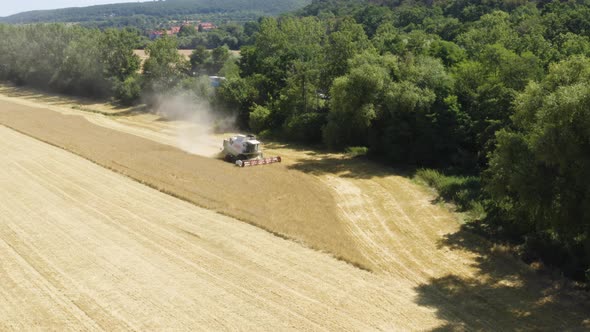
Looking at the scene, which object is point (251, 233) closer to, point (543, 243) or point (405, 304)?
point (405, 304)

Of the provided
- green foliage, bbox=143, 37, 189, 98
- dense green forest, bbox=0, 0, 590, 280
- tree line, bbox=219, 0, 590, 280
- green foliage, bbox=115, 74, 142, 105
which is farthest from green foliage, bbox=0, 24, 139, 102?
tree line, bbox=219, 0, 590, 280

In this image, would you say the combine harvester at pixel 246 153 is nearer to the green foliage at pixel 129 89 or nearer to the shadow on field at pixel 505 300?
the shadow on field at pixel 505 300

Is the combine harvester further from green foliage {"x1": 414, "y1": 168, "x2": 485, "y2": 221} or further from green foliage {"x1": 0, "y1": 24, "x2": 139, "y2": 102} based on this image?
green foliage {"x1": 0, "y1": 24, "x2": 139, "y2": 102}

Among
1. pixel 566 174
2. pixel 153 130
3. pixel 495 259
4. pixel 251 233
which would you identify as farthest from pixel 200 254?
pixel 153 130

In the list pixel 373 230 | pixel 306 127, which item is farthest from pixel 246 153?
pixel 373 230

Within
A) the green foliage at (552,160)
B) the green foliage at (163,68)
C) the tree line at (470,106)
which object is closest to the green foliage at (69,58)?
the green foliage at (163,68)

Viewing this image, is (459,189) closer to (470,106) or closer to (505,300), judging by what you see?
(470,106)
